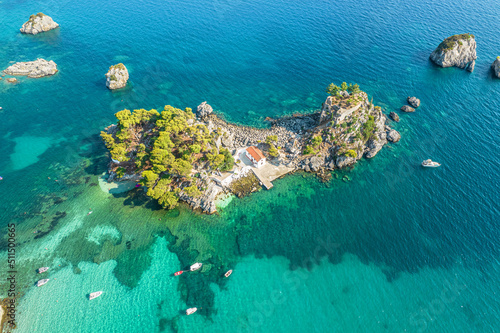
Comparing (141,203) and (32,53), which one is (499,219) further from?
(32,53)

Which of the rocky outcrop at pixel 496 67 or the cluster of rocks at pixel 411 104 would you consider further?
the rocky outcrop at pixel 496 67

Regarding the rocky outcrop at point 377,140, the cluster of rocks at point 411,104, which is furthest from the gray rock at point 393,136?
the cluster of rocks at point 411,104

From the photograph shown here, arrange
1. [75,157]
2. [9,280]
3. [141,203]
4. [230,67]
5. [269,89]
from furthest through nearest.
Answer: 1. [230,67]
2. [269,89]
3. [75,157]
4. [141,203]
5. [9,280]

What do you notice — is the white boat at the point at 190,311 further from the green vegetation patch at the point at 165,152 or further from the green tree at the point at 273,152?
the green tree at the point at 273,152

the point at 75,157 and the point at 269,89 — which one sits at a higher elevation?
the point at 269,89

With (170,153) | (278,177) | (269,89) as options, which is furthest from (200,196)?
(269,89)

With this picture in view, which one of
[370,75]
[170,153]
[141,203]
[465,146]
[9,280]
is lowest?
[9,280]
